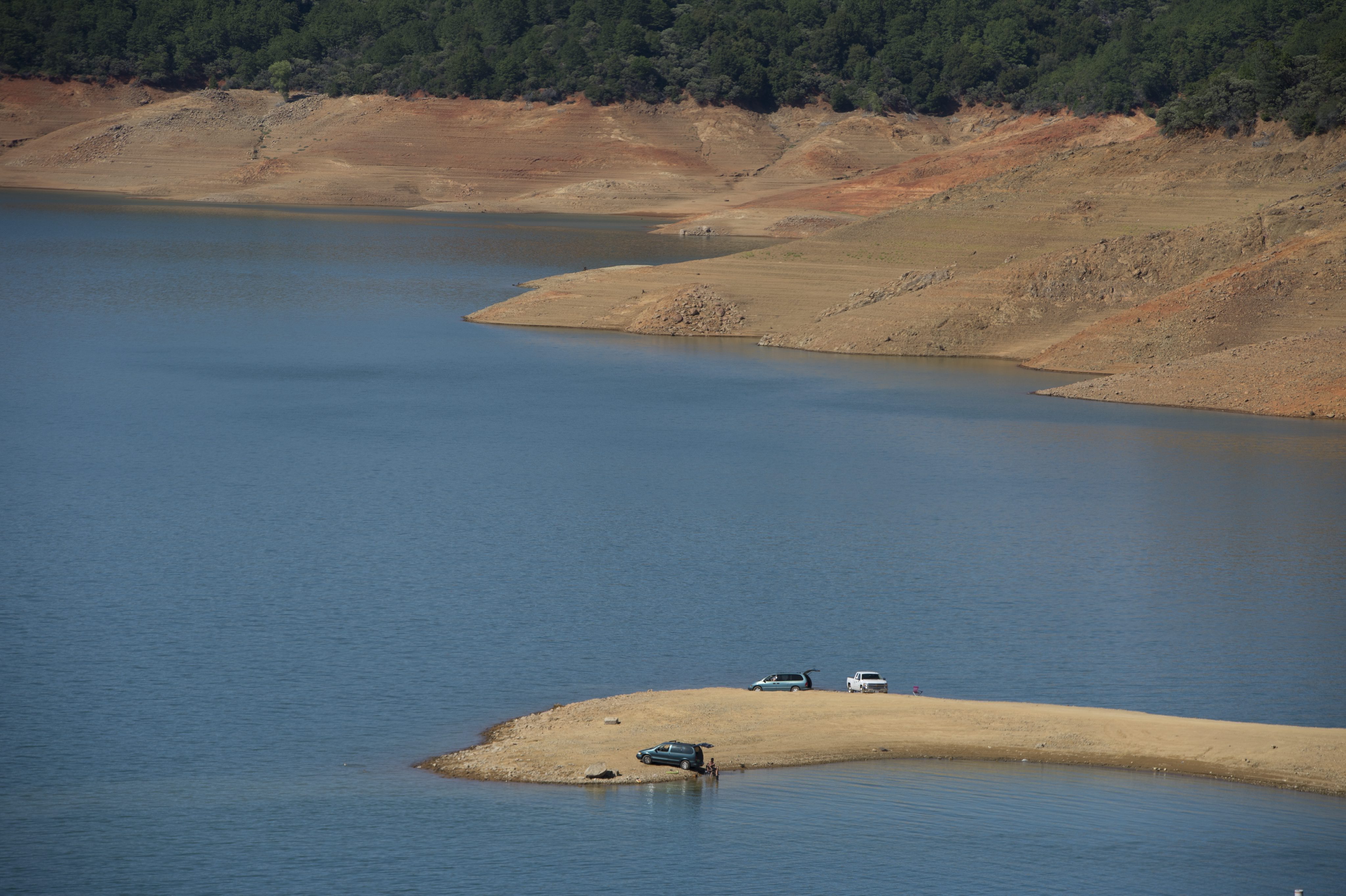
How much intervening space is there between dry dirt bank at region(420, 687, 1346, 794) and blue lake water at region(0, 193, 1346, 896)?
0.80 meters

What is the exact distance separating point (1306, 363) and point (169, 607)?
198 feet

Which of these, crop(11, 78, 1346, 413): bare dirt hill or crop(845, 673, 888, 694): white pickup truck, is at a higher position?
crop(11, 78, 1346, 413): bare dirt hill

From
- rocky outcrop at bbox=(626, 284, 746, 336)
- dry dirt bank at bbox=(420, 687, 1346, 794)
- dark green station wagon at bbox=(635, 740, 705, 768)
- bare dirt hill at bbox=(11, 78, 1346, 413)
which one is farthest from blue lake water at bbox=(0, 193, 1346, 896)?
rocky outcrop at bbox=(626, 284, 746, 336)

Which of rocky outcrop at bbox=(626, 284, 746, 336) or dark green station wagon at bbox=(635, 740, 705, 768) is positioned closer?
dark green station wagon at bbox=(635, 740, 705, 768)

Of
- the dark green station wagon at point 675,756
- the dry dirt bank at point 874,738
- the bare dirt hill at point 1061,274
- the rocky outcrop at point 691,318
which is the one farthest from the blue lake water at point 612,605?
the rocky outcrop at point 691,318

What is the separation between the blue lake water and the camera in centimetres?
3175

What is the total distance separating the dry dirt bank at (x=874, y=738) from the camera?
35656 millimetres

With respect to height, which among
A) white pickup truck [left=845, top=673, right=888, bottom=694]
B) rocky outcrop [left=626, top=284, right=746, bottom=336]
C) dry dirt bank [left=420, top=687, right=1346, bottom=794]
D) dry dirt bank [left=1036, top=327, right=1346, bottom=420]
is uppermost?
rocky outcrop [left=626, top=284, right=746, bottom=336]

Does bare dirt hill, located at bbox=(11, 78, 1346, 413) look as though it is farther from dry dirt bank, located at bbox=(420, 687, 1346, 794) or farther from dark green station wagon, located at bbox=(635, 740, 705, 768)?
dark green station wagon, located at bbox=(635, 740, 705, 768)

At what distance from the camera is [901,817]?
3331 cm

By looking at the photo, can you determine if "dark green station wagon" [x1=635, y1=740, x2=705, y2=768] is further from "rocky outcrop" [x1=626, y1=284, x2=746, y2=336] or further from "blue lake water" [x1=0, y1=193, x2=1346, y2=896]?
"rocky outcrop" [x1=626, y1=284, x2=746, y2=336]

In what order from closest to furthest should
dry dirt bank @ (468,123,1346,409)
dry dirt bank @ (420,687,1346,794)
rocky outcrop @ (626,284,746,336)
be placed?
dry dirt bank @ (420,687,1346,794) → dry dirt bank @ (468,123,1346,409) → rocky outcrop @ (626,284,746,336)

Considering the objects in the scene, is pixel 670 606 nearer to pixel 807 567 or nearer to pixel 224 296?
pixel 807 567

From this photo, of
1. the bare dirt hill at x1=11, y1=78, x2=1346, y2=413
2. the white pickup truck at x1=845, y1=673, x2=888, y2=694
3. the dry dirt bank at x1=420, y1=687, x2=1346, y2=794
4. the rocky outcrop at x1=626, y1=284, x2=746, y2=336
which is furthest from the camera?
the rocky outcrop at x1=626, y1=284, x2=746, y2=336
